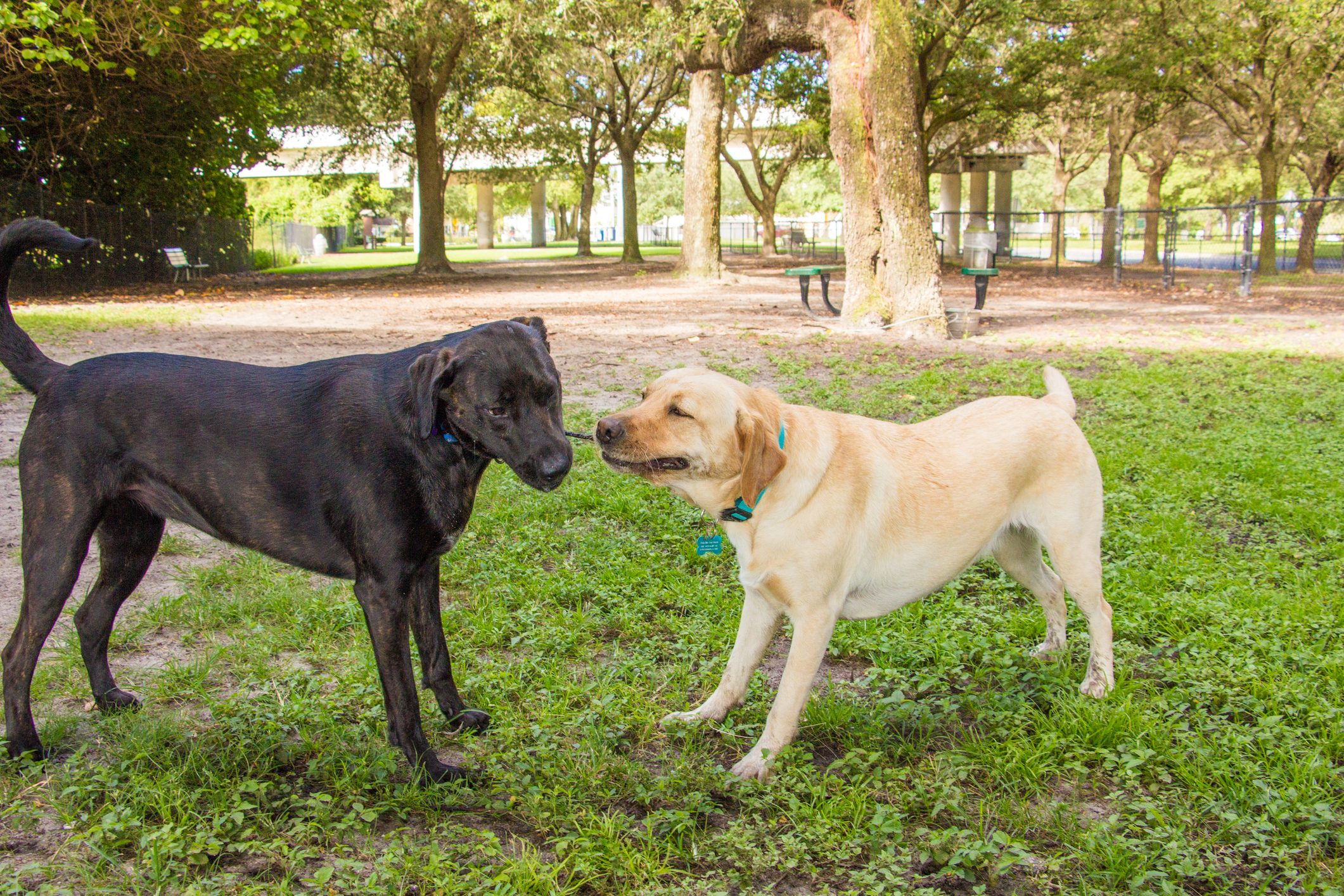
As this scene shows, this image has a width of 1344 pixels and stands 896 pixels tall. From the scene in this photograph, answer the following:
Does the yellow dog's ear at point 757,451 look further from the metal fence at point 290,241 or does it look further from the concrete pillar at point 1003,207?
the concrete pillar at point 1003,207

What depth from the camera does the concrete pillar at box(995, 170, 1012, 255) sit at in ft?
142

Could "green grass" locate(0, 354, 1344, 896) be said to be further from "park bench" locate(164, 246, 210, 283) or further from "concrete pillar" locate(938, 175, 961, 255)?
"concrete pillar" locate(938, 175, 961, 255)

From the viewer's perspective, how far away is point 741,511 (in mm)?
3389

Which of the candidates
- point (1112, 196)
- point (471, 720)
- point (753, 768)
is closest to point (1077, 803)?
point (753, 768)

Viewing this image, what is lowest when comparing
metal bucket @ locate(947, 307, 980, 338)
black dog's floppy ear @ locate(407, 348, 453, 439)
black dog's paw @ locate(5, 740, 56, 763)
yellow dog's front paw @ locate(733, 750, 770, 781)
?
yellow dog's front paw @ locate(733, 750, 770, 781)

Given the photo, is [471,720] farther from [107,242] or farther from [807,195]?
[807,195]

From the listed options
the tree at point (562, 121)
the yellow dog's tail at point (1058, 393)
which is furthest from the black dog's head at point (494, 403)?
the tree at point (562, 121)

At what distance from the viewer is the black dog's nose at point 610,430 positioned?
325cm

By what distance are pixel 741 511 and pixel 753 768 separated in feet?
2.98

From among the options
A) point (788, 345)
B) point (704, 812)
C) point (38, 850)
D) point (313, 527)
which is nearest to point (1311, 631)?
point (704, 812)

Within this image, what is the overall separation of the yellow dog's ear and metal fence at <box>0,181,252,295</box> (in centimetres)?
2059

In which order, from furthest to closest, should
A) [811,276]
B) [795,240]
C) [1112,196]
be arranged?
[795,240]
[1112,196]
[811,276]

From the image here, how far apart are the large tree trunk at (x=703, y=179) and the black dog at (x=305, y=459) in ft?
66.6

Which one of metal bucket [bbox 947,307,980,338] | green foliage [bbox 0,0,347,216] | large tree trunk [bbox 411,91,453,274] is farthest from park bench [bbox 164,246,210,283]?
metal bucket [bbox 947,307,980,338]
